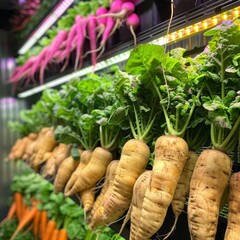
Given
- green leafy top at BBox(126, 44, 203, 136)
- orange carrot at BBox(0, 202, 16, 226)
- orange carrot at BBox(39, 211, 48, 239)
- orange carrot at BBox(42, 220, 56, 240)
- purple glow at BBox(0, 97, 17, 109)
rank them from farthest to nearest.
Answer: purple glow at BBox(0, 97, 17, 109) < orange carrot at BBox(0, 202, 16, 226) < orange carrot at BBox(39, 211, 48, 239) < orange carrot at BBox(42, 220, 56, 240) < green leafy top at BBox(126, 44, 203, 136)

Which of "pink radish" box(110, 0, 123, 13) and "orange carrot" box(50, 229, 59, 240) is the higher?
"pink radish" box(110, 0, 123, 13)

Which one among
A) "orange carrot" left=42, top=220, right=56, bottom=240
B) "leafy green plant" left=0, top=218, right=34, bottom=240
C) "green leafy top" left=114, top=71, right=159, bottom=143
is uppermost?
"green leafy top" left=114, top=71, right=159, bottom=143

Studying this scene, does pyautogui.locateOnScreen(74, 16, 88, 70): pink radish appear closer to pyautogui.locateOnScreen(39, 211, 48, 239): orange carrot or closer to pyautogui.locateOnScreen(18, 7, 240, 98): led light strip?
pyautogui.locateOnScreen(18, 7, 240, 98): led light strip

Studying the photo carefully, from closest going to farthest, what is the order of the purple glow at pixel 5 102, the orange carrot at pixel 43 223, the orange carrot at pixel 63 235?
the orange carrot at pixel 63 235
the orange carrot at pixel 43 223
the purple glow at pixel 5 102

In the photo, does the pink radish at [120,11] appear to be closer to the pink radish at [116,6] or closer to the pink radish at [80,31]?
the pink radish at [116,6]

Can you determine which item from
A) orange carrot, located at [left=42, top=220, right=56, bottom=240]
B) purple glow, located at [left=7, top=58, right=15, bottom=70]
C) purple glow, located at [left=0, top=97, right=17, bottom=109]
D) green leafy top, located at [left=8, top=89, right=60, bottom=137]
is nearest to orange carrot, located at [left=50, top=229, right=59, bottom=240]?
orange carrot, located at [left=42, top=220, right=56, bottom=240]

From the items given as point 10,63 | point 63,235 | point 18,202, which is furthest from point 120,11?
point 10,63

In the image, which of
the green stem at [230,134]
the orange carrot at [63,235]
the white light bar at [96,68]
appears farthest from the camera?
the orange carrot at [63,235]

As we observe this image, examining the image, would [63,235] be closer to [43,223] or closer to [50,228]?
[50,228]

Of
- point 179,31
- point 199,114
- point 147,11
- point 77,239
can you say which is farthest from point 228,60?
point 77,239

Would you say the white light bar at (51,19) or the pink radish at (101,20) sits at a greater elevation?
the white light bar at (51,19)

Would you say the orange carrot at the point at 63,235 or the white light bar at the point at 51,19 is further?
the white light bar at the point at 51,19

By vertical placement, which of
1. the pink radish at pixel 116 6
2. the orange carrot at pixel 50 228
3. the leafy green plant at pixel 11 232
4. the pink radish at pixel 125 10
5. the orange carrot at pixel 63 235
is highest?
the pink radish at pixel 116 6

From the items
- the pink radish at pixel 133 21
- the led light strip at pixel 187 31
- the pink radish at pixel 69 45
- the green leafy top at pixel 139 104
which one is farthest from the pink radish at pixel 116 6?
the green leafy top at pixel 139 104
